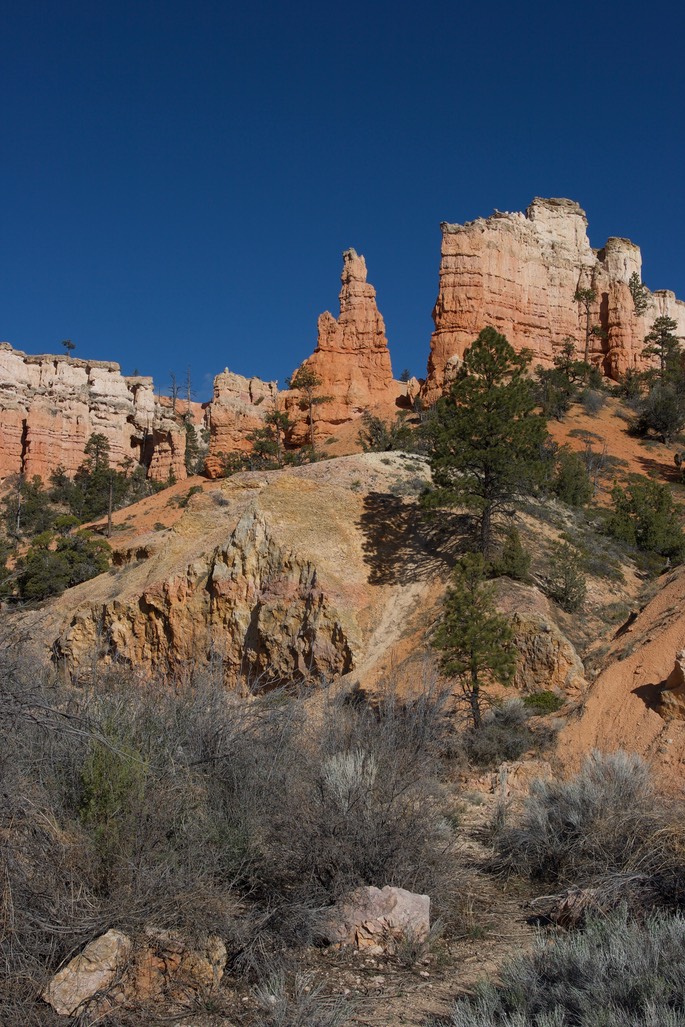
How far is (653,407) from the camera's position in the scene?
52.1m

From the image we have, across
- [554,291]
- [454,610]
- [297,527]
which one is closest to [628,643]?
[454,610]

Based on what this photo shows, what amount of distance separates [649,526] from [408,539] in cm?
1042

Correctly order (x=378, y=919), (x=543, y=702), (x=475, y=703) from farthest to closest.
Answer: (x=543, y=702)
(x=475, y=703)
(x=378, y=919)

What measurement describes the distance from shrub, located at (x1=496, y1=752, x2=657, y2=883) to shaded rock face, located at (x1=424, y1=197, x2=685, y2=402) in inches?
1677

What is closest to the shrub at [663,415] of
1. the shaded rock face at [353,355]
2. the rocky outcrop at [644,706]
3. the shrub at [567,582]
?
the shaded rock face at [353,355]

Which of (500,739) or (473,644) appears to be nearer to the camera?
(500,739)

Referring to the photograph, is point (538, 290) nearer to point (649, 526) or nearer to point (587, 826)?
point (649, 526)

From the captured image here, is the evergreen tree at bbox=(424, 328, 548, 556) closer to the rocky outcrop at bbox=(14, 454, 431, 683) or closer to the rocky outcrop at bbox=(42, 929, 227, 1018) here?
the rocky outcrop at bbox=(14, 454, 431, 683)

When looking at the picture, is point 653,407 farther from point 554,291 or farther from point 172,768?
point 172,768

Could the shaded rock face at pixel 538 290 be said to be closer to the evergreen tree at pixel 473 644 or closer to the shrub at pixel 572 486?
the shrub at pixel 572 486

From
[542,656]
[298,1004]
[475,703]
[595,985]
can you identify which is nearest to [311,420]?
[542,656]

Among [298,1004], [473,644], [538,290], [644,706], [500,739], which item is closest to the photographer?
[298,1004]

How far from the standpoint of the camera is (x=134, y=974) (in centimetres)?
543

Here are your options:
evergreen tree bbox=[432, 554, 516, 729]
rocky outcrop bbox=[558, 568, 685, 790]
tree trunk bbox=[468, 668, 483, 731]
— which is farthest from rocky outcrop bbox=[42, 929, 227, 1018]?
evergreen tree bbox=[432, 554, 516, 729]
